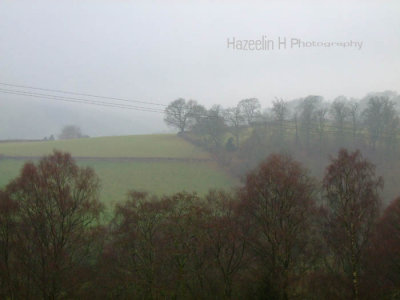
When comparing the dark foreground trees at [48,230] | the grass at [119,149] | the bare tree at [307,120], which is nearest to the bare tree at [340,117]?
the bare tree at [307,120]

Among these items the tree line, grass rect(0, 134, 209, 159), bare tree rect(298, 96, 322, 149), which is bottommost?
the tree line

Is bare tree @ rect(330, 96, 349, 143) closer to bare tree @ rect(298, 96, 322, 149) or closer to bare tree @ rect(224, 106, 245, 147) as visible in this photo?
bare tree @ rect(298, 96, 322, 149)

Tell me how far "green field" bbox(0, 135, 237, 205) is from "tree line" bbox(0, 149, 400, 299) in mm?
11424

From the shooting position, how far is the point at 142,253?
19.1 meters

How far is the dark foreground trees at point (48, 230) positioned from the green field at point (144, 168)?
34.8 ft

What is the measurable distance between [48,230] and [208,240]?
967 centimetres

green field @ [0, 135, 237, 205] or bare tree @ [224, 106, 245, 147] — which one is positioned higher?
bare tree @ [224, 106, 245, 147]

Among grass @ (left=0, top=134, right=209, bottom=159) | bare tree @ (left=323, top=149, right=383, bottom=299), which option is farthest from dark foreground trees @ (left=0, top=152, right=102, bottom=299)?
Answer: grass @ (left=0, top=134, right=209, bottom=159)

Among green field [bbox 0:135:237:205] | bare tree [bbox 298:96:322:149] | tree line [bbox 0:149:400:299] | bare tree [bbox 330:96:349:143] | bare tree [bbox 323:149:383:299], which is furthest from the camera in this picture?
bare tree [bbox 298:96:322:149]

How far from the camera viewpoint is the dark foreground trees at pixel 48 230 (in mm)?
17562

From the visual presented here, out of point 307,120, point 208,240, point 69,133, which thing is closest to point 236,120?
point 307,120

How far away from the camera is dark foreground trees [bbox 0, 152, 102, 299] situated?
57.6ft

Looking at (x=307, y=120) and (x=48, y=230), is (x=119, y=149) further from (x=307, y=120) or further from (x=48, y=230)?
(x=48, y=230)

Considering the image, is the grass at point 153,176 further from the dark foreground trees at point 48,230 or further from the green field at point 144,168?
the dark foreground trees at point 48,230
